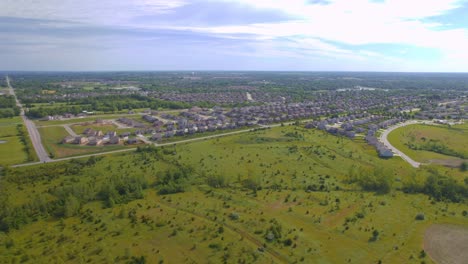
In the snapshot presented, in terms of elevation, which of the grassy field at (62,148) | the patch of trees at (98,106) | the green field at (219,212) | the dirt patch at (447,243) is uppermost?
the patch of trees at (98,106)


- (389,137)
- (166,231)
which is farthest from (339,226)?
(389,137)

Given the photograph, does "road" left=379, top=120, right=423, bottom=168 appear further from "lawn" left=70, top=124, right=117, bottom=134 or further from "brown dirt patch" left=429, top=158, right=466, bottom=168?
"lawn" left=70, top=124, right=117, bottom=134

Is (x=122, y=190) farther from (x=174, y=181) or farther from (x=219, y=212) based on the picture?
(x=219, y=212)

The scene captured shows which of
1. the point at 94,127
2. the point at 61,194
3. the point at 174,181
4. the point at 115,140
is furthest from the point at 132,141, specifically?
the point at 61,194

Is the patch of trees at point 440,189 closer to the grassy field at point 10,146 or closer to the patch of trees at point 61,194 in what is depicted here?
the patch of trees at point 61,194

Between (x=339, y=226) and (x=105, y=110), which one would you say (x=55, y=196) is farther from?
(x=105, y=110)

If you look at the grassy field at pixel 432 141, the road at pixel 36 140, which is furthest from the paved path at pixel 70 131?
the grassy field at pixel 432 141
